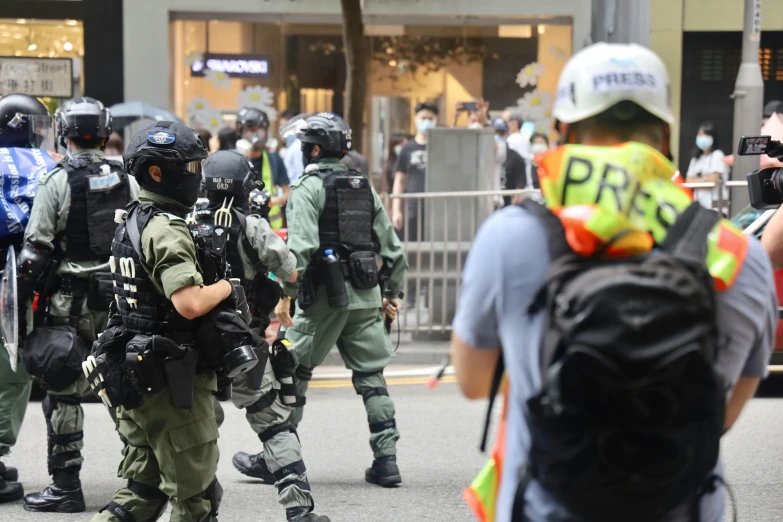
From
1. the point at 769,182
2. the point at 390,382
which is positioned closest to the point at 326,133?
the point at 769,182

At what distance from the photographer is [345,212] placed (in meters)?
6.23

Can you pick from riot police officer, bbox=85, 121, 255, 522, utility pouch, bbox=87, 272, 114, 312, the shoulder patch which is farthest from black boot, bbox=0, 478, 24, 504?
riot police officer, bbox=85, 121, 255, 522

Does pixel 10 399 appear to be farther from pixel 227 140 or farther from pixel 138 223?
pixel 227 140

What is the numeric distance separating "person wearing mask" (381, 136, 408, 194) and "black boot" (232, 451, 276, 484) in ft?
23.6

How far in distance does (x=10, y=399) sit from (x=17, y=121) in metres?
1.42

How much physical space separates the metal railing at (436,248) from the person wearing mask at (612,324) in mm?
7884

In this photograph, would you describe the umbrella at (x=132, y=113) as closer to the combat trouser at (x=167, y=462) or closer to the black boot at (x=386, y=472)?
the black boot at (x=386, y=472)

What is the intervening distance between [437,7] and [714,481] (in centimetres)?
1528

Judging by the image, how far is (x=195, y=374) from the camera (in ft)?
13.9

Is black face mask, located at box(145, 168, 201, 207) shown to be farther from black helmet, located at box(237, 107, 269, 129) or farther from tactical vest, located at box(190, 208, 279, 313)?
black helmet, located at box(237, 107, 269, 129)

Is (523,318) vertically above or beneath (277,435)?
above

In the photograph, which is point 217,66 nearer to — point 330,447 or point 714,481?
point 330,447

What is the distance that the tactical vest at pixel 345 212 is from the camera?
621cm

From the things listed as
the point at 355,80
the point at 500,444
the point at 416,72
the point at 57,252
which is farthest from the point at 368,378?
the point at 416,72
